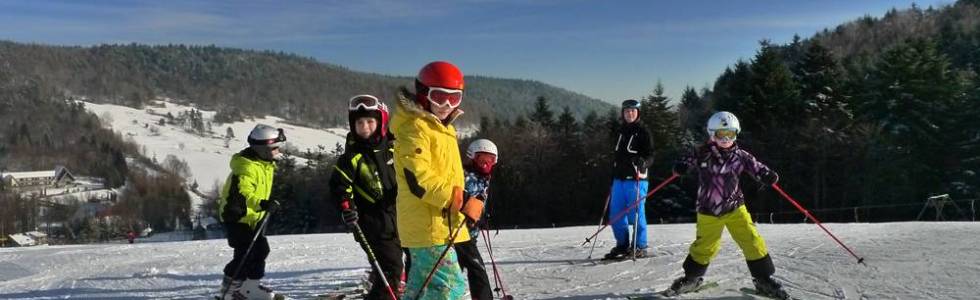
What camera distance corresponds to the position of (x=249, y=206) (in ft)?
21.2

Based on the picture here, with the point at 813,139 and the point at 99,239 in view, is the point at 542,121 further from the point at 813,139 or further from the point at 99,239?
the point at 99,239

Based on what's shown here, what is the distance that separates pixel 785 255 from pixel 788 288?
193 centimetres

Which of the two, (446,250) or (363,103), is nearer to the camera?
(446,250)

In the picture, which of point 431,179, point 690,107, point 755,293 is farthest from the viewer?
point 690,107

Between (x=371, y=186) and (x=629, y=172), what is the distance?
3.55 metres

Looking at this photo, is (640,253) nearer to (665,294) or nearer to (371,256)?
(665,294)

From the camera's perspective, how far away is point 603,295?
648cm

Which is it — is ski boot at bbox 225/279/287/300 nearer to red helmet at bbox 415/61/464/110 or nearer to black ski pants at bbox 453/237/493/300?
black ski pants at bbox 453/237/493/300

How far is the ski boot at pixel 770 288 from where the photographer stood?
578 cm

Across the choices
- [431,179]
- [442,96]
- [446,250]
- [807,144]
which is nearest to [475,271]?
[446,250]

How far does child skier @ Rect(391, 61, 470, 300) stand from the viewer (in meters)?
3.99

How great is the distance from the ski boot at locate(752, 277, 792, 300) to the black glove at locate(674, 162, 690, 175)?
3.47 ft

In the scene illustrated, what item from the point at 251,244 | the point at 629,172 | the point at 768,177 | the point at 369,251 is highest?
the point at 768,177

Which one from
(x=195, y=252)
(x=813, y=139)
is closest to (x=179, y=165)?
(x=813, y=139)
